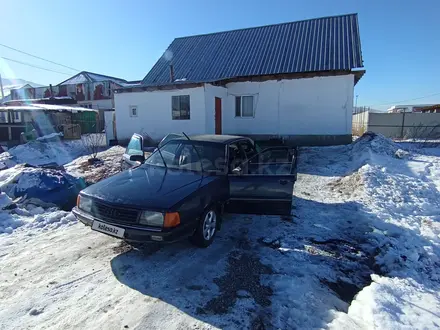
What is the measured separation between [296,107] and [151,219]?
40.4 feet

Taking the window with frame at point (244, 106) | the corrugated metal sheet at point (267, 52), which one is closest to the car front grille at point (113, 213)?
the corrugated metal sheet at point (267, 52)

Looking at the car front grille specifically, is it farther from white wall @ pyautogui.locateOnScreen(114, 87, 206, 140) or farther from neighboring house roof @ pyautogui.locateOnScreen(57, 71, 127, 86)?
neighboring house roof @ pyautogui.locateOnScreen(57, 71, 127, 86)

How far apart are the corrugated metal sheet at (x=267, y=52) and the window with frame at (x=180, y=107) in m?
1.45

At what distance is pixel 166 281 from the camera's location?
3.03 metres

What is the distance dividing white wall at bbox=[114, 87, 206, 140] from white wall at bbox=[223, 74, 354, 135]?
2.26 m

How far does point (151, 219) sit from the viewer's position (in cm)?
317

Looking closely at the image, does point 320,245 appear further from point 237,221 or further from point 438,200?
point 438,200

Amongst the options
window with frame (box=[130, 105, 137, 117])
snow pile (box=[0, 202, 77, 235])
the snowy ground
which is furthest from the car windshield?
window with frame (box=[130, 105, 137, 117])

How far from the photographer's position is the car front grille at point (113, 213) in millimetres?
3225

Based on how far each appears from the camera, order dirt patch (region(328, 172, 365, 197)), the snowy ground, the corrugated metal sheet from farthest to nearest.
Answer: the corrugated metal sheet, dirt patch (region(328, 172, 365, 197)), the snowy ground

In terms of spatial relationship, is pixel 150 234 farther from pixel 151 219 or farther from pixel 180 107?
pixel 180 107

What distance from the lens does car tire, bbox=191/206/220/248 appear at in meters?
3.64

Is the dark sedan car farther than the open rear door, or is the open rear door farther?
the open rear door

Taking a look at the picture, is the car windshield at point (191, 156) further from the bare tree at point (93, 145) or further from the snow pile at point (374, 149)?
the bare tree at point (93, 145)
